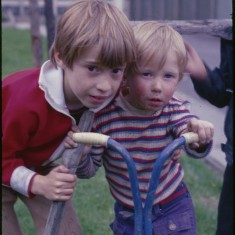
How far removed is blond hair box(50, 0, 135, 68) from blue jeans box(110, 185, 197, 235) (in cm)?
70

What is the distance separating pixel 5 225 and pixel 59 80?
0.69 metres

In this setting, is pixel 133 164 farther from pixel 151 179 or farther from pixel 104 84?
pixel 104 84

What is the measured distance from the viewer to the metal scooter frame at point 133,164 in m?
1.90

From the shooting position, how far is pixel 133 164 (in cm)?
193

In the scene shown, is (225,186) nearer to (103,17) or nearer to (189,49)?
(189,49)

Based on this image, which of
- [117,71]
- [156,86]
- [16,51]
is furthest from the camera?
[16,51]

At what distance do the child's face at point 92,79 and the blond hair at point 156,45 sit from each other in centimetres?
15

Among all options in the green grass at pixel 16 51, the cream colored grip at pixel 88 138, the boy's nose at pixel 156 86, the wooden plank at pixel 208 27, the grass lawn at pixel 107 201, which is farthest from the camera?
the green grass at pixel 16 51

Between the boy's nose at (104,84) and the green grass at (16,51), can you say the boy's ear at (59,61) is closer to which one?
the boy's nose at (104,84)

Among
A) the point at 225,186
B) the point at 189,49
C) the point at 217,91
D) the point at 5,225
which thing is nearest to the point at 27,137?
the point at 5,225

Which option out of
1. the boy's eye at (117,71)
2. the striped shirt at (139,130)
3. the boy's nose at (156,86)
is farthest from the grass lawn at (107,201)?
the boy's eye at (117,71)

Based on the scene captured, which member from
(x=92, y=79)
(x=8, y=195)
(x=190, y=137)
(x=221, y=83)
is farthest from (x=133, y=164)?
(x=221, y=83)

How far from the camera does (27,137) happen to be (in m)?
2.11

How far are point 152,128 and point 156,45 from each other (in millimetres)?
353
